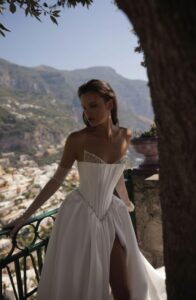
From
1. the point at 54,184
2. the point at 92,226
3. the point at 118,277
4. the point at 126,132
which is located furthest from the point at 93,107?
the point at 118,277

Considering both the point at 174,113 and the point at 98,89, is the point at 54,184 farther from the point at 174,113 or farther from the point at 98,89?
the point at 174,113

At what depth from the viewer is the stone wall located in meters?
3.64

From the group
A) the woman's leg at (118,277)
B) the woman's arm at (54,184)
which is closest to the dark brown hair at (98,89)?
the woman's arm at (54,184)

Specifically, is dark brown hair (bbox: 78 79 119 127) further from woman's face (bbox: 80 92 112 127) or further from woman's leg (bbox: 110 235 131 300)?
woman's leg (bbox: 110 235 131 300)

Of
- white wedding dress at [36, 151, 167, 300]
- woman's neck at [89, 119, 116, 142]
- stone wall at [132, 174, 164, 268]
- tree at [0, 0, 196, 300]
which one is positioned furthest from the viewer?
stone wall at [132, 174, 164, 268]

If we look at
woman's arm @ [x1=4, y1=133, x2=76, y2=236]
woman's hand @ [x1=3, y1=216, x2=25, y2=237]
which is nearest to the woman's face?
woman's arm @ [x1=4, y1=133, x2=76, y2=236]

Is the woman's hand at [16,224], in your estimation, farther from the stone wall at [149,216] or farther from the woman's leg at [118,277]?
the stone wall at [149,216]

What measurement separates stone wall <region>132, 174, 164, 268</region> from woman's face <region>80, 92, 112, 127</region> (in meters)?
1.64

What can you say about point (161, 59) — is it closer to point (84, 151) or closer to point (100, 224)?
point (84, 151)

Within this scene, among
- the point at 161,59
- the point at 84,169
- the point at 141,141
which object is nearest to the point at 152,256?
the point at 141,141

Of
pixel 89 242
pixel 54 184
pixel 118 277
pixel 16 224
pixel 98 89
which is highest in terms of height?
pixel 98 89

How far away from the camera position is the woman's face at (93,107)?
2123 mm

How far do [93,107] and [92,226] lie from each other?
729 millimetres

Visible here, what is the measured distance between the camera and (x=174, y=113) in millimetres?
978
